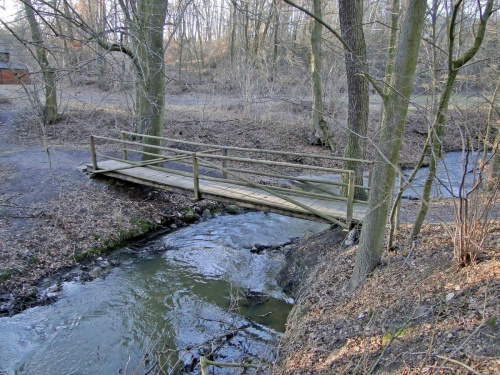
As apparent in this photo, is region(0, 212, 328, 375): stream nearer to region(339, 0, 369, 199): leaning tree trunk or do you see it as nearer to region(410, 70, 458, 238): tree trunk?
region(410, 70, 458, 238): tree trunk

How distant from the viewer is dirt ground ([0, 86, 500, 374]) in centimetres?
303

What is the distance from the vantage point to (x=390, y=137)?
4.02 metres

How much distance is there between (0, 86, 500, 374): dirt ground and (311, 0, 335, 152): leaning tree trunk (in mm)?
568

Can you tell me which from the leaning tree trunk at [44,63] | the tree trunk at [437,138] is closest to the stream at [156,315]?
the tree trunk at [437,138]

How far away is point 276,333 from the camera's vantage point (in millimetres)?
5164

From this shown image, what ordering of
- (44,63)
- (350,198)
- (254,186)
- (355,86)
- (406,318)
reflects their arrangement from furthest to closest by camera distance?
(44,63) < (254,186) < (355,86) < (350,198) < (406,318)

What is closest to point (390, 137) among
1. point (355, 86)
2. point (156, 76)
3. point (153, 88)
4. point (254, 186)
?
point (355, 86)

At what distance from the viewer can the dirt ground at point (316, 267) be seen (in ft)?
9.95

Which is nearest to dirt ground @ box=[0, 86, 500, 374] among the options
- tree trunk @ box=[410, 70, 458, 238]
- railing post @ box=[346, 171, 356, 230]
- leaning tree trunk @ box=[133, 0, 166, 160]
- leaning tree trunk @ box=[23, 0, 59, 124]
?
tree trunk @ box=[410, 70, 458, 238]

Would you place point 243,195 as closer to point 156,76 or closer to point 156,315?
point 156,315

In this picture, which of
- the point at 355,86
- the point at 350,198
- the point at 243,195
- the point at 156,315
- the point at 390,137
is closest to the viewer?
the point at 390,137

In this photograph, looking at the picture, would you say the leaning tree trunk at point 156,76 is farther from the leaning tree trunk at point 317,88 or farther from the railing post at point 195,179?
the leaning tree trunk at point 317,88

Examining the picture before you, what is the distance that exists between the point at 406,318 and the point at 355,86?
443cm

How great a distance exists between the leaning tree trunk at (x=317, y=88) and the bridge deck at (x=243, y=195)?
6.56 m
